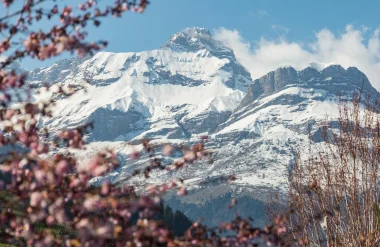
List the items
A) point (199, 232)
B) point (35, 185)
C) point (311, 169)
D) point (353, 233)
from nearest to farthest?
point (35, 185) < point (199, 232) < point (353, 233) < point (311, 169)

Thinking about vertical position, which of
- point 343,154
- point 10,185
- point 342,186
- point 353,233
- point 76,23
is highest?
point 76,23

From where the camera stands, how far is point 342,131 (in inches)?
574

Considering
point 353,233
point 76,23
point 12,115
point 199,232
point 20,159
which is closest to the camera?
point 20,159

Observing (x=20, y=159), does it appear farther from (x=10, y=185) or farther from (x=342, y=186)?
(x=342, y=186)

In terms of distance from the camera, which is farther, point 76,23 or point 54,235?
point 76,23

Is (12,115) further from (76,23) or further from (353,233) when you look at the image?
(353,233)

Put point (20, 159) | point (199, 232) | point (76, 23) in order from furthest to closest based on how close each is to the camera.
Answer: point (76, 23), point (199, 232), point (20, 159)

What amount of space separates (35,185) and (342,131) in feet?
40.1

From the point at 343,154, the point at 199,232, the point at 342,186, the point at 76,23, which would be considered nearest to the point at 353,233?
the point at 342,186

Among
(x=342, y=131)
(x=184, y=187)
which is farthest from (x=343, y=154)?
(x=184, y=187)

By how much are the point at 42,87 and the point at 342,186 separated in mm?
10479

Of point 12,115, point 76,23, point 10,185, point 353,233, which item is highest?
point 76,23

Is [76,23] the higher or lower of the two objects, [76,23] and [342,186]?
the higher

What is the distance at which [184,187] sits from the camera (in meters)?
5.20
